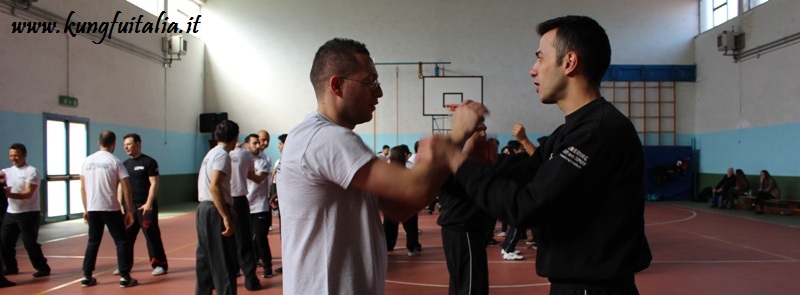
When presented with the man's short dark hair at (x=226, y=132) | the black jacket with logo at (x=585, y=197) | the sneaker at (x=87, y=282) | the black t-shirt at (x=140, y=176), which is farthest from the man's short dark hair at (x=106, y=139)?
the black jacket with logo at (x=585, y=197)

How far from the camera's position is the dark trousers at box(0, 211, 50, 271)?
7.40 meters

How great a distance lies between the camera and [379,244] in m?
2.05

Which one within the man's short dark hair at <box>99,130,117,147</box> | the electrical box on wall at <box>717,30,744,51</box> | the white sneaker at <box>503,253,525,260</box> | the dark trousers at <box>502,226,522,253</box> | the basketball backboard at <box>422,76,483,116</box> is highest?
the electrical box on wall at <box>717,30,744,51</box>

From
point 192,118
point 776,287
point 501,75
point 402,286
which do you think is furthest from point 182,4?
point 776,287

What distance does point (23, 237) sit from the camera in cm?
741

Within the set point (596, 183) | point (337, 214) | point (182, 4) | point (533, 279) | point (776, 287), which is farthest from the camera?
point (182, 4)

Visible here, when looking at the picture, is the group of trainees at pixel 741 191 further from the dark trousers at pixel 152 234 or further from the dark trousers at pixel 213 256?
the dark trousers at pixel 152 234

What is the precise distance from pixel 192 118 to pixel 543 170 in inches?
814

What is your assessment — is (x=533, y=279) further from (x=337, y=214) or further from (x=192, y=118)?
(x=192, y=118)

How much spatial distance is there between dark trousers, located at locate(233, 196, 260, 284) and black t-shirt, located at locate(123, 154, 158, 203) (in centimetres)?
160

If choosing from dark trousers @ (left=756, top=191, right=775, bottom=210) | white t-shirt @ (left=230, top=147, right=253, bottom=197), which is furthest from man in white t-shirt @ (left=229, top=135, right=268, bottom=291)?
dark trousers @ (left=756, top=191, right=775, bottom=210)

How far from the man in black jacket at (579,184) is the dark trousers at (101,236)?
631cm

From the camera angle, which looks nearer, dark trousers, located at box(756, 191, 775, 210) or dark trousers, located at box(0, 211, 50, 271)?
dark trousers, located at box(0, 211, 50, 271)

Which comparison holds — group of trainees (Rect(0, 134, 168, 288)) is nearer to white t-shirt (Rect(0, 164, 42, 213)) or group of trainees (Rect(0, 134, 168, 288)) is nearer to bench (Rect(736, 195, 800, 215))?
white t-shirt (Rect(0, 164, 42, 213))
